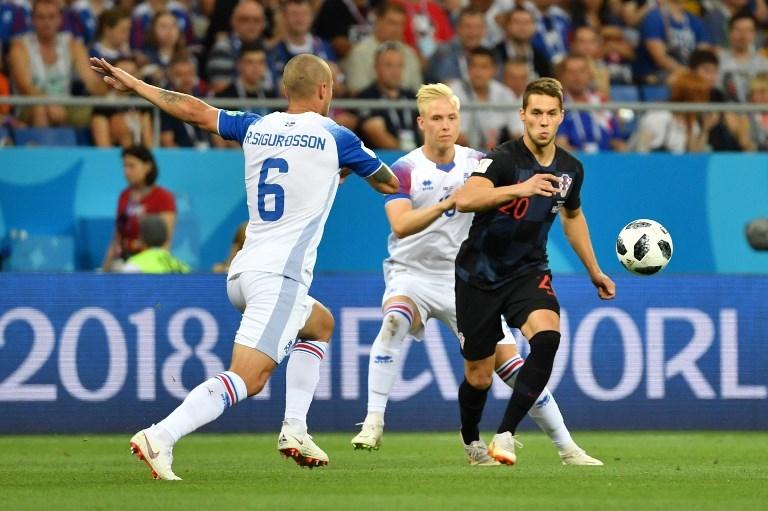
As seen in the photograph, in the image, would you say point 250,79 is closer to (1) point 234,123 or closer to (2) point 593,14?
(2) point 593,14

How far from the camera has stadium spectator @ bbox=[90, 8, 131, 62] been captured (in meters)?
15.0

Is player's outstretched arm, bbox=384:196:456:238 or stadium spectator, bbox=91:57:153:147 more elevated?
stadium spectator, bbox=91:57:153:147

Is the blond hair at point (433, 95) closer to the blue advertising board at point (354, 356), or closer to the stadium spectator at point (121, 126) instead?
the blue advertising board at point (354, 356)

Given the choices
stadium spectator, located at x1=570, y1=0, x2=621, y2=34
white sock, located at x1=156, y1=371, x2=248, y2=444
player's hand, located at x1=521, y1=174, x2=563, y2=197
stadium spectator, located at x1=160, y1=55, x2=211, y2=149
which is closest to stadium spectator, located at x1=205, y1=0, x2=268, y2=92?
stadium spectator, located at x1=160, y1=55, x2=211, y2=149

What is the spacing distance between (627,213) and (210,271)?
395 centimetres

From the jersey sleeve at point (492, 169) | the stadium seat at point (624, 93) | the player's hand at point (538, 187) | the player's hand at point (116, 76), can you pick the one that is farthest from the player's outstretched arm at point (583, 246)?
the stadium seat at point (624, 93)

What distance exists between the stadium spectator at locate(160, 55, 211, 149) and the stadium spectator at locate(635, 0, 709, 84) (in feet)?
17.2

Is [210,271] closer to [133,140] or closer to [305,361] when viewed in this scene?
[133,140]

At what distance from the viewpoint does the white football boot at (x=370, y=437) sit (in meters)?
10.3

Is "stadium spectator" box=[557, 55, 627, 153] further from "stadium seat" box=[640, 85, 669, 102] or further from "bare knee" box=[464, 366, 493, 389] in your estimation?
"bare knee" box=[464, 366, 493, 389]

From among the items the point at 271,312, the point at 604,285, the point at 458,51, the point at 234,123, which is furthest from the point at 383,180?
the point at 458,51

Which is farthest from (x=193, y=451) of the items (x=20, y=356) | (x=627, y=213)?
(x=627, y=213)

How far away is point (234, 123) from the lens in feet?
28.3

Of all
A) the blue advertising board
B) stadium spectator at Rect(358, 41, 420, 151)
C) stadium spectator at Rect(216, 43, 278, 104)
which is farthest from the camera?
stadium spectator at Rect(216, 43, 278, 104)
